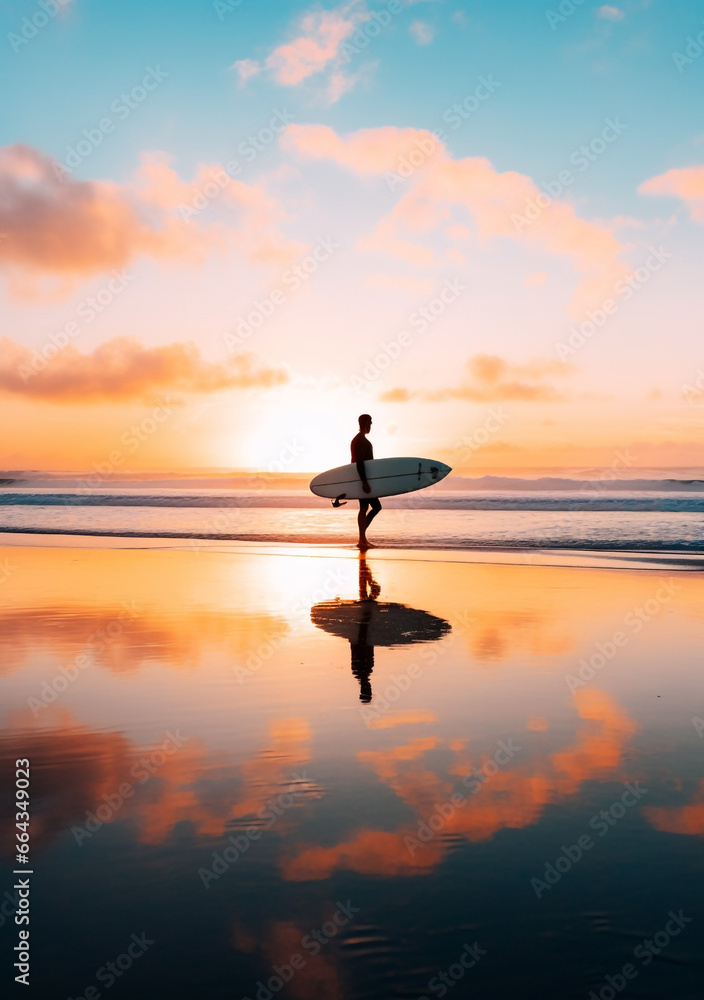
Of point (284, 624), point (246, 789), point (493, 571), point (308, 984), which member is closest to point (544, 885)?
point (308, 984)

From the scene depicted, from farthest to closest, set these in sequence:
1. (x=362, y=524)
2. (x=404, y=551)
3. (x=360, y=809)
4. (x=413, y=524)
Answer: (x=413, y=524), (x=404, y=551), (x=362, y=524), (x=360, y=809)

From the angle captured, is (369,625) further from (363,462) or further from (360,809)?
(363,462)

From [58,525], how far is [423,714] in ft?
70.8

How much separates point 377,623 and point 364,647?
1.22 metres

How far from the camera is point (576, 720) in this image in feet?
16.1

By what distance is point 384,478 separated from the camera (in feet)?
61.6

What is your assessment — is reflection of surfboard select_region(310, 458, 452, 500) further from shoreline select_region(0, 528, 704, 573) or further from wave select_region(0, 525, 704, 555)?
shoreline select_region(0, 528, 704, 573)

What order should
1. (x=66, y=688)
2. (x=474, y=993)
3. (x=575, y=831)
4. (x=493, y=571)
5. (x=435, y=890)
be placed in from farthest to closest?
1. (x=493, y=571)
2. (x=66, y=688)
3. (x=575, y=831)
4. (x=435, y=890)
5. (x=474, y=993)

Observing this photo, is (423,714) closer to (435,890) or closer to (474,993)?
(435,890)

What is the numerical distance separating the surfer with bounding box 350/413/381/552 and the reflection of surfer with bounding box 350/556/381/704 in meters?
4.23

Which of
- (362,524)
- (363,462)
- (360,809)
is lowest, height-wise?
(360,809)

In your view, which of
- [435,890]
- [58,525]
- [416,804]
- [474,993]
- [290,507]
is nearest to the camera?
[474,993]

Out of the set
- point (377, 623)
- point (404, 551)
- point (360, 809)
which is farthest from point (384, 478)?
point (360, 809)

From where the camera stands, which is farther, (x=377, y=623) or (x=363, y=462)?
(x=363, y=462)
